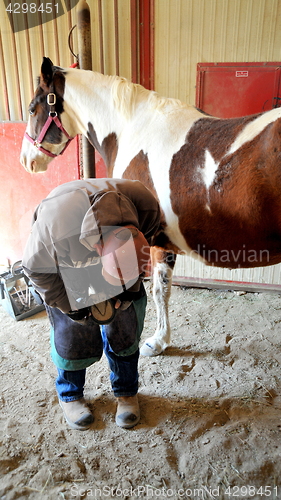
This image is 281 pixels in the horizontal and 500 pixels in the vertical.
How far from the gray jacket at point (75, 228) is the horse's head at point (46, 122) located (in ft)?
3.91

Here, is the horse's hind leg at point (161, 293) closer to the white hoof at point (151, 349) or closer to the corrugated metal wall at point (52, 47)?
the white hoof at point (151, 349)

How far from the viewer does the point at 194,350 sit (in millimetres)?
2289

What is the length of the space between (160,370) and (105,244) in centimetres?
137

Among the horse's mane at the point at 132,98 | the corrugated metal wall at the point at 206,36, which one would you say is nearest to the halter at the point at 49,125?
the horse's mane at the point at 132,98

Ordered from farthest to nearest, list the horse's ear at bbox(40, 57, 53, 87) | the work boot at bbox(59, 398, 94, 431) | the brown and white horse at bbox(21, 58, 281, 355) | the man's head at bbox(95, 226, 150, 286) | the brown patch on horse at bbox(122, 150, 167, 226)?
the horse's ear at bbox(40, 57, 53, 87), the brown patch on horse at bbox(122, 150, 167, 226), the work boot at bbox(59, 398, 94, 431), the brown and white horse at bbox(21, 58, 281, 355), the man's head at bbox(95, 226, 150, 286)

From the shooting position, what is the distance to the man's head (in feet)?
3.04

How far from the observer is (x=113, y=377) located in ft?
5.55

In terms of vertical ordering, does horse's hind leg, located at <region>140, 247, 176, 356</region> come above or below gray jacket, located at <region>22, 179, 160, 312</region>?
below

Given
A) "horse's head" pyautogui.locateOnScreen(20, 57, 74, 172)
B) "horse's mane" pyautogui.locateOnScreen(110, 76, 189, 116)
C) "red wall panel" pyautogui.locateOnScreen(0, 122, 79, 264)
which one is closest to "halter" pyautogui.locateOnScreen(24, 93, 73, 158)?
"horse's head" pyautogui.locateOnScreen(20, 57, 74, 172)

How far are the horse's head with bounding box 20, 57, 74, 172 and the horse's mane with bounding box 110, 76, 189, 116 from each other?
1.32 ft

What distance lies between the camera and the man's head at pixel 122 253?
93cm

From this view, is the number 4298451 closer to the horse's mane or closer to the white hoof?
the horse's mane

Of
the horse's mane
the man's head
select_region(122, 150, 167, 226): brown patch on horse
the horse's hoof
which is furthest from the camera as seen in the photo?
the horse's hoof

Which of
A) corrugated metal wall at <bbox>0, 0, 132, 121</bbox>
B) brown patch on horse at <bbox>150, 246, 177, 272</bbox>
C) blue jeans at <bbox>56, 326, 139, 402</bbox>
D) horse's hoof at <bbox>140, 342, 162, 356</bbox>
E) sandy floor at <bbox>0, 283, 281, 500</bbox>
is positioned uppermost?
corrugated metal wall at <bbox>0, 0, 132, 121</bbox>
